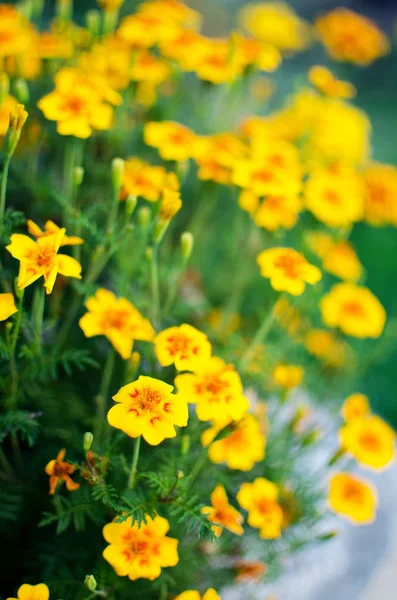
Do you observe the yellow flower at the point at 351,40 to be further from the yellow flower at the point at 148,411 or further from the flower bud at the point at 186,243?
the yellow flower at the point at 148,411

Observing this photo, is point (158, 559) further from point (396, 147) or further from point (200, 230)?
point (396, 147)

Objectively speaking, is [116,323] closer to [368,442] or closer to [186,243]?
[186,243]

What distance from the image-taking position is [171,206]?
33.0 inches

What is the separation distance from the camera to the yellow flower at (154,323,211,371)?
2.56 feet

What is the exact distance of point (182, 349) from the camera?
802 mm

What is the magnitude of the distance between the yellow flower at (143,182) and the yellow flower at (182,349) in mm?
270

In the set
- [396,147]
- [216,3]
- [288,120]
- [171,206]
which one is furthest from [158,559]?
[216,3]

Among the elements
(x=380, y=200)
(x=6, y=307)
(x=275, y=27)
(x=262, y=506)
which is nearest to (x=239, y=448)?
(x=262, y=506)

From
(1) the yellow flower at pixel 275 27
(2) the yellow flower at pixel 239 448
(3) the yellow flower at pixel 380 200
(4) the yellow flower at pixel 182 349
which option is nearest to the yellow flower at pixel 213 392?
(4) the yellow flower at pixel 182 349

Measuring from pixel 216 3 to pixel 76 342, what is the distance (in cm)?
318

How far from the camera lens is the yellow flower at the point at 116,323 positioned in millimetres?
861

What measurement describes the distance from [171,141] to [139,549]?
2.23 feet

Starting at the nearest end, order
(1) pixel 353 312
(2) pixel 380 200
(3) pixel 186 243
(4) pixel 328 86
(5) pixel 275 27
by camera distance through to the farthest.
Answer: (3) pixel 186 243, (1) pixel 353 312, (4) pixel 328 86, (2) pixel 380 200, (5) pixel 275 27

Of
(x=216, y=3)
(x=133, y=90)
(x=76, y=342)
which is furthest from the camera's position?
(x=216, y=3)
